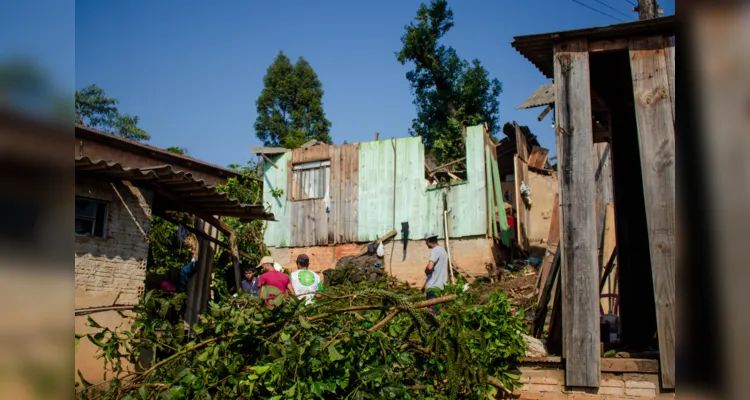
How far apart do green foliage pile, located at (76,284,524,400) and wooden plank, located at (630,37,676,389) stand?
Answer: 1.71m

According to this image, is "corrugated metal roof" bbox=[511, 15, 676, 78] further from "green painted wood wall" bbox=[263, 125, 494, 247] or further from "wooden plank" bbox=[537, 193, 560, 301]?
→ "green painted wood wall" bbox=[263, 125, 494, 247]

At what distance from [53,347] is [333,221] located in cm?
1775

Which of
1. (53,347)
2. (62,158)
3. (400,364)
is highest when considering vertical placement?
(62,158)

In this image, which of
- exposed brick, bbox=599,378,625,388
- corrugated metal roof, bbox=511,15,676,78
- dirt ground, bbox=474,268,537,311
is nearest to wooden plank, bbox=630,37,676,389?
corrugated metal roof, bbox=511,15,676,78

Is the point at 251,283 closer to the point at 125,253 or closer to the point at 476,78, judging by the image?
the point at 125,253

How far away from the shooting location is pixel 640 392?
16.7 feet

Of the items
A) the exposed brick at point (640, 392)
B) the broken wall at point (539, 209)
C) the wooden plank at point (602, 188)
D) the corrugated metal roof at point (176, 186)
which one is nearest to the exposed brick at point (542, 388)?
the exposed brick at point (640, 392)

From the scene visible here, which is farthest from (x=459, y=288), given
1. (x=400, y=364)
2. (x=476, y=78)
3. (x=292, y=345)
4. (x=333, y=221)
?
(x=476, y=78)

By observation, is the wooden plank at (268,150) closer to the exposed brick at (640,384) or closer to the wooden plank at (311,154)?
the wooden plank at (311,154)

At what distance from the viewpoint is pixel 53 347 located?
500 mm

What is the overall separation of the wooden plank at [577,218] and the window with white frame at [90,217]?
5.64 meters

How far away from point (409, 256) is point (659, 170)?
12.2 metres

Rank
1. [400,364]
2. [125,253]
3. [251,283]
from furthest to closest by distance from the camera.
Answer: [251,283] < [125,253] < [400,364]

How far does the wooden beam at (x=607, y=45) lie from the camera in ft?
18.5
